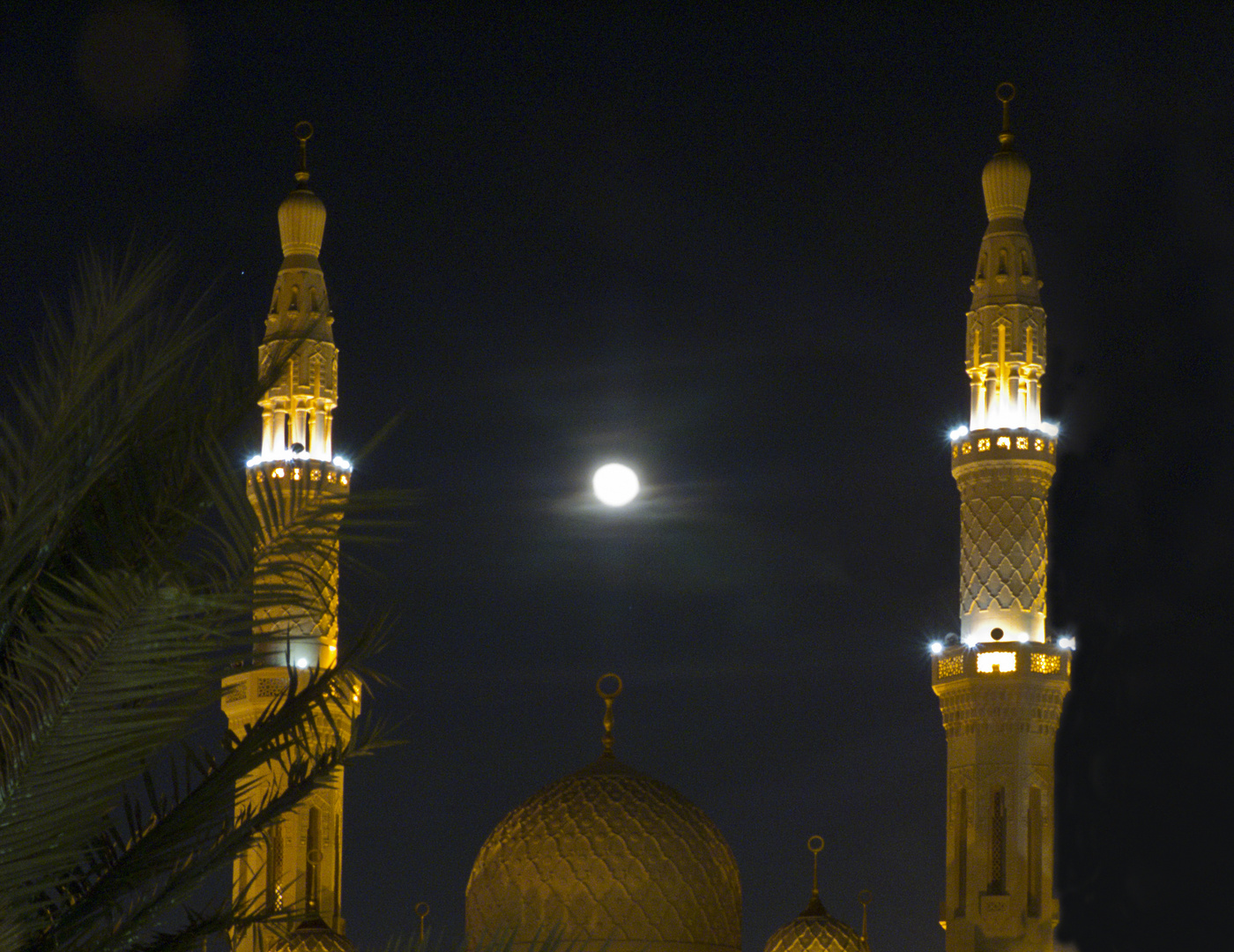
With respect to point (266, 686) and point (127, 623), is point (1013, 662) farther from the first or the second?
point (127, 623)

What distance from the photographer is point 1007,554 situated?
69.8 feet

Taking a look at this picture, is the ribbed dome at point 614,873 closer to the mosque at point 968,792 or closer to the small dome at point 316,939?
the mosque at point 968,792

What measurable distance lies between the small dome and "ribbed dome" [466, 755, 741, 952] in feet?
4.32

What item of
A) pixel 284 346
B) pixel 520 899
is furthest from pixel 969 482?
pixel 284 346

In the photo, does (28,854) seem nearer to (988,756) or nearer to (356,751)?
(356,751)

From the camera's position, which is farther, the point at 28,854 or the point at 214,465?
the point at 214,465

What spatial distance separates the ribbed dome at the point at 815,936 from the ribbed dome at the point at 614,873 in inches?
22.9

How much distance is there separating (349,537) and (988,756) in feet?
54.4

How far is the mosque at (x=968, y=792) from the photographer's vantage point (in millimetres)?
20531

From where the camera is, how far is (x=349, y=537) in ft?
17.5

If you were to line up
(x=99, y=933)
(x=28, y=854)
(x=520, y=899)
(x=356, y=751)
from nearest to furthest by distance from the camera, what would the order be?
(x=28, y=854) < (x=99, y=933) < (x=356, y=751) < (x=520, y=899)

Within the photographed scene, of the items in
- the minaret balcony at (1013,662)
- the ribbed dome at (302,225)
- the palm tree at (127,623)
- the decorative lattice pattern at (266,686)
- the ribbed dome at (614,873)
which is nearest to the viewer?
the palm tree at (127,623)

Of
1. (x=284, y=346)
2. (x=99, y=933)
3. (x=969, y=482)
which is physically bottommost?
(x=99, y=933)

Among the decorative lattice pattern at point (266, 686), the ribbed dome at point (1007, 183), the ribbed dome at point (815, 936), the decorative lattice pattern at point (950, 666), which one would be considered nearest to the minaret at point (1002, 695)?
the decorative lattice pattern at point (950, 666)
